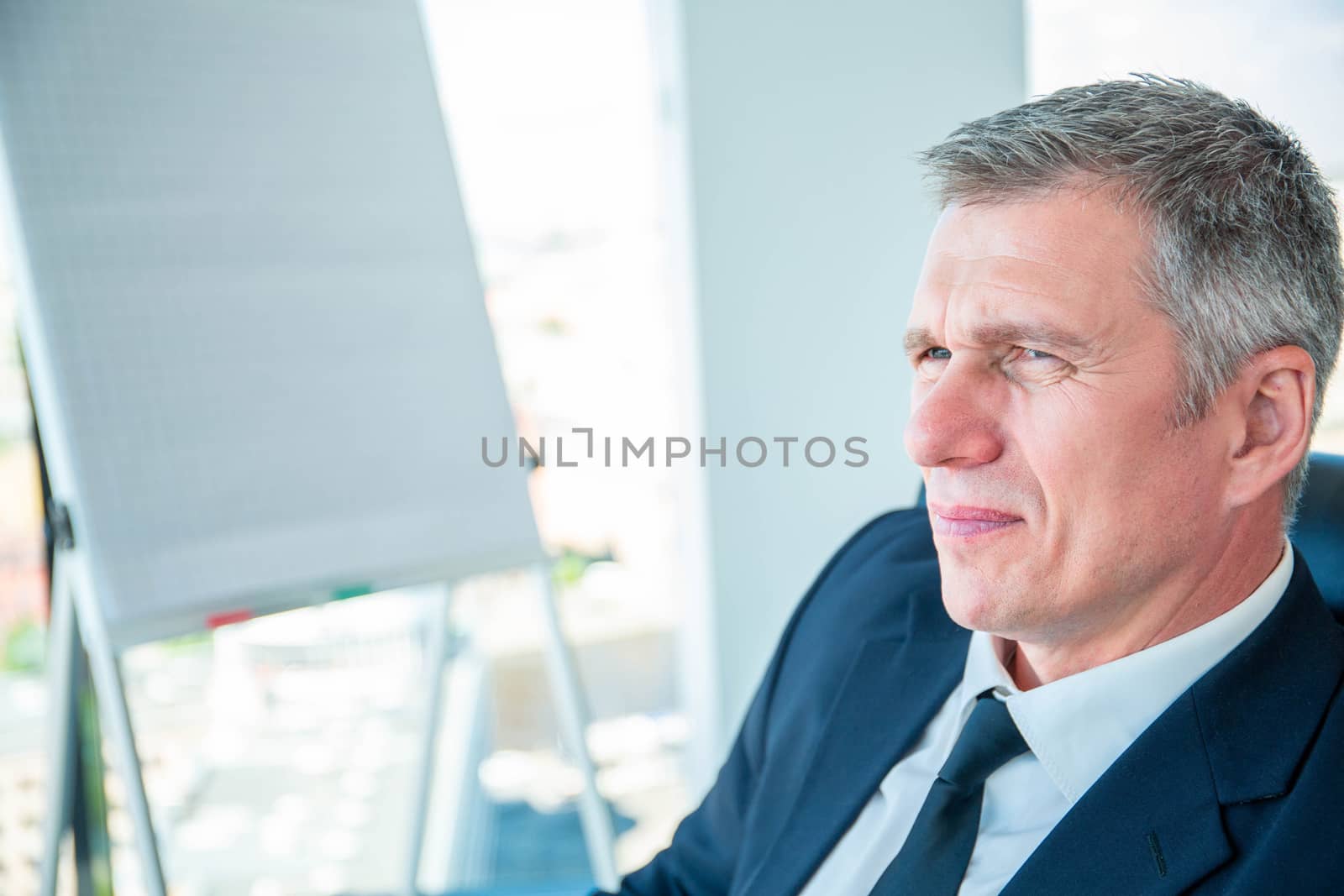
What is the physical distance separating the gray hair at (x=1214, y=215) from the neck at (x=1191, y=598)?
0.08 m

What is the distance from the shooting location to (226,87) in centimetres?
165

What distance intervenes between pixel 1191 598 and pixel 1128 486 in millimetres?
129

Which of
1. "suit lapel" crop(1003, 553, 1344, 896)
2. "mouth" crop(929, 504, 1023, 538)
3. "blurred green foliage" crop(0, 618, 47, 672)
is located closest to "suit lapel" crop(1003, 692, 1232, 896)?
"suit lapel" crop(1003, 553, 1344, 896)

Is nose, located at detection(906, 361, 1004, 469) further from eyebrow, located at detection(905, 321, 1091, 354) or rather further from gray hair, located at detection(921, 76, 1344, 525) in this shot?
gray hair, located at detection(921, 76, 1344, 525)

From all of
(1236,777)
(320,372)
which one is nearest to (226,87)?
(320,372)

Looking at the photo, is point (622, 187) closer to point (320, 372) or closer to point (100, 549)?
point (320, 372)

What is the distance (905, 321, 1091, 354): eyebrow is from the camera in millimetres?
905

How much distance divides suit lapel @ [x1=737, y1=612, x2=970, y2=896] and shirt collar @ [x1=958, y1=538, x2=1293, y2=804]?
18 centimetres

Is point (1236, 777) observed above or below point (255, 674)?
above

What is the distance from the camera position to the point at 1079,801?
867 mm

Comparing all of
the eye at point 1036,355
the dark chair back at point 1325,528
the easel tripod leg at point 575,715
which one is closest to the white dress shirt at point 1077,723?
the dark chair back at point 1325,528

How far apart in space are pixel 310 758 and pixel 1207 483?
2.28 metres

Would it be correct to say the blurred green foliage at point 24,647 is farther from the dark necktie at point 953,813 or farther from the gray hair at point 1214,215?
the gray hair at point 1214,215

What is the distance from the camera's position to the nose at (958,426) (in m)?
0.95
